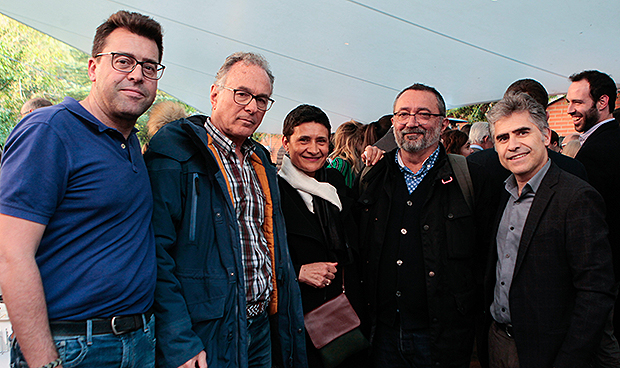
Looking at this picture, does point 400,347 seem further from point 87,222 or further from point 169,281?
point 87,222

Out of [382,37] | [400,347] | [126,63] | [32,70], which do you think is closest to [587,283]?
[400,347]

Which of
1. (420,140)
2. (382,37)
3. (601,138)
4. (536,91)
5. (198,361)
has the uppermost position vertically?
(382,37)

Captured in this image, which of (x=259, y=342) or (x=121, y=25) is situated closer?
(x=121, y=25)

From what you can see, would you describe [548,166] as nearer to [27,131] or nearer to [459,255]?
[459,255]

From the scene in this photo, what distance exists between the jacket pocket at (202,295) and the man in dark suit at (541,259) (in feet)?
4.29

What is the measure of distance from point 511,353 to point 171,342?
5.04 feet

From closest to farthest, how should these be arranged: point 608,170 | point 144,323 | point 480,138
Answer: point 144,323 → point 608,170 → point 480,138

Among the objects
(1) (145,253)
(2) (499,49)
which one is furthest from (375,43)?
(1) (145,253)

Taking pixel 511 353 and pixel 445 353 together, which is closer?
pixel 511 353

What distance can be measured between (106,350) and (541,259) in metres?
1.74

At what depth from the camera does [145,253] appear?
1.31 meters

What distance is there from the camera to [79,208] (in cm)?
115

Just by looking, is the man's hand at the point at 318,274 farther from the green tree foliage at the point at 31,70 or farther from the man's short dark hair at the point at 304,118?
the green tree foliage at the point at 31,70

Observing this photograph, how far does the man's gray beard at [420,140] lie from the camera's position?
215 centimetres
